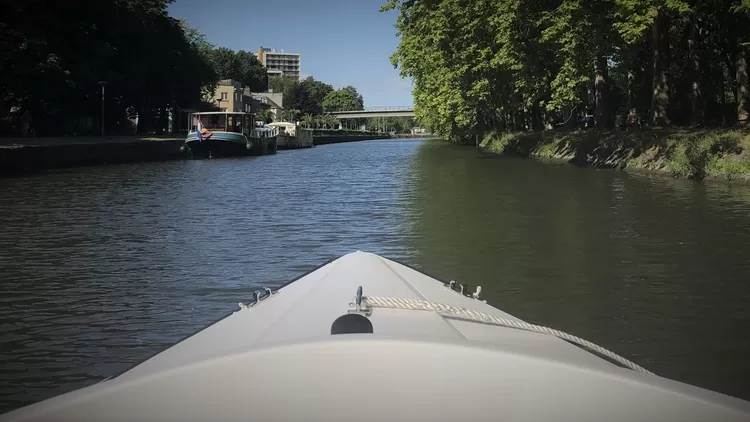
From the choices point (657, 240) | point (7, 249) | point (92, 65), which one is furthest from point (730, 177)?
point (92, 65)

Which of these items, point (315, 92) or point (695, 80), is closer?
point (695, 80)

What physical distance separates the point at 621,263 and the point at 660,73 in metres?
23.4

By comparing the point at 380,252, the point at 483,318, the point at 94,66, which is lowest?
the point at 380,252

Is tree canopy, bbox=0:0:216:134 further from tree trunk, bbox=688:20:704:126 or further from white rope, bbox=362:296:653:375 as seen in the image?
white rope, bbox=362:296:653:375

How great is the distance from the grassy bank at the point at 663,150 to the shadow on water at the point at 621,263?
2.31 metres

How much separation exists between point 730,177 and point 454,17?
20.2m

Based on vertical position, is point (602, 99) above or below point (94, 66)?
below

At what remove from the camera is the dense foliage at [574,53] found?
30047 millimetres

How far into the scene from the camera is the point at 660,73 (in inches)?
1231

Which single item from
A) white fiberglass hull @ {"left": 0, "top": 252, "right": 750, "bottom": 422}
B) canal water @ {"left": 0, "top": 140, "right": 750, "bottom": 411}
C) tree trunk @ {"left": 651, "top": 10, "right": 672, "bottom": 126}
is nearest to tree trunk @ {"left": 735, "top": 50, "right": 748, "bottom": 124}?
tree trunk @ {"left": 651, "top": 10, "right": 672, "bottom": 126}

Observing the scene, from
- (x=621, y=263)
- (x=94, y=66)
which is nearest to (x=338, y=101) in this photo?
(x=94, y=66)

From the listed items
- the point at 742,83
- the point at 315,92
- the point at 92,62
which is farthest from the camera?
the point at 315,92

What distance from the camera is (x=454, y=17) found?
1544 inches

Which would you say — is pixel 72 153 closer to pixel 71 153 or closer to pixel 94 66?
pixel 71 153
